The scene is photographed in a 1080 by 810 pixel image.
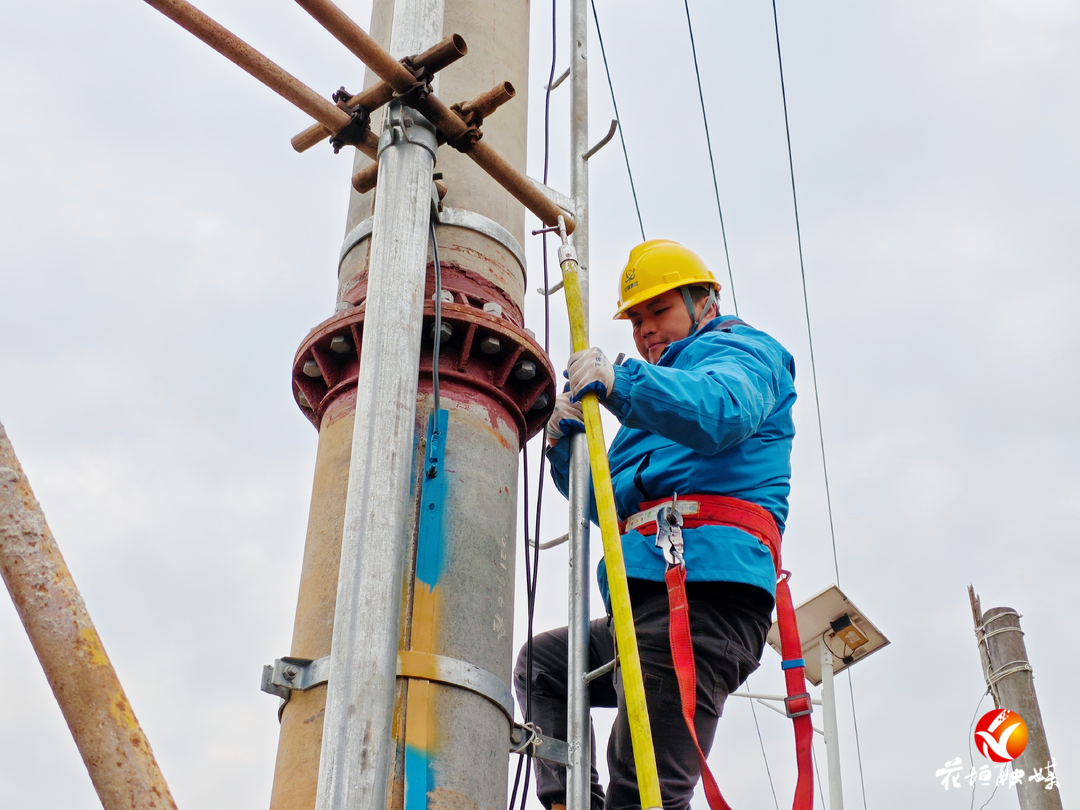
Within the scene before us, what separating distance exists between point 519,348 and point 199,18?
4.61 feet

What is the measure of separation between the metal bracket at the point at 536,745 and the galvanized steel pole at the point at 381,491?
781 millimetres

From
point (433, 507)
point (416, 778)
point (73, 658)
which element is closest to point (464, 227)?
point (433, 507)

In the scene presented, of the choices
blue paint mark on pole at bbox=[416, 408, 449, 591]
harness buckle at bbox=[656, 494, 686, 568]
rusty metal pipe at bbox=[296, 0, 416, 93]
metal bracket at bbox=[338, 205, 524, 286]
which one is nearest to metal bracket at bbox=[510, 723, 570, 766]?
blue paint mark on pole at bbox=[416, 408, 449, 591]

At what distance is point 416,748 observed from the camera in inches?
118

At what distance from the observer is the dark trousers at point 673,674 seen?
137 inches

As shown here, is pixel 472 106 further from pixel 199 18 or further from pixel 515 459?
pixel 515 459

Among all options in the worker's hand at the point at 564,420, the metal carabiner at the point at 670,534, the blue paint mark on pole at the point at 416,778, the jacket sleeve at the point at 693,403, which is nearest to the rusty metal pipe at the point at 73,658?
the blue paint mark on pole at the point at 416,778

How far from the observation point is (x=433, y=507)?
11.0 ft

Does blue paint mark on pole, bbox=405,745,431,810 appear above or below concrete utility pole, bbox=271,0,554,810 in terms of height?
below

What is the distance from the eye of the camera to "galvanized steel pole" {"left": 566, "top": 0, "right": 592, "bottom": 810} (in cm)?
352

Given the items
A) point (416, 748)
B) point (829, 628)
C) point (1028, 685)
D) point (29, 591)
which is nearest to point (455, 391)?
point (416, 748)

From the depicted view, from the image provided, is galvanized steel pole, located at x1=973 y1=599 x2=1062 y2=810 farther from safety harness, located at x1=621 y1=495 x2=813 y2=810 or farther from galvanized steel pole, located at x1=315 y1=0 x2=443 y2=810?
galvanized steel pole, located at x1=315 y1=0 x2=443 y2=810

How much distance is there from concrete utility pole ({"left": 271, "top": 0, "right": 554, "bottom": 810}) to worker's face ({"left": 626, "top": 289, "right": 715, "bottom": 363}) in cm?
67
